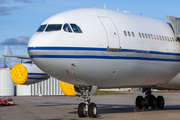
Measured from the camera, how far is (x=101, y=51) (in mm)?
14164

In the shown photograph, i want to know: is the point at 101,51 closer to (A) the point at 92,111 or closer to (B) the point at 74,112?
(A) the point at 92,111

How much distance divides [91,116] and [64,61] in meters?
3.35

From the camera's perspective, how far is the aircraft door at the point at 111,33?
1455cm

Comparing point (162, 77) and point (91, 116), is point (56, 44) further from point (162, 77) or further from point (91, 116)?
point (162, 77)

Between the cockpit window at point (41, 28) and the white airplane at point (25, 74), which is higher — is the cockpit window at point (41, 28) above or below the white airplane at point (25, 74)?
above

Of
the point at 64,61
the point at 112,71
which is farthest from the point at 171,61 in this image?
the point at 64,61

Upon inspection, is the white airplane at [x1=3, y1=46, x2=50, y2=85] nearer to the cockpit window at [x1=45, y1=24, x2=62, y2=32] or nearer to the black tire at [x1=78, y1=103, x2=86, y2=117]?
the black tire at [x1=78, y1=103, x2=86, y2=117]

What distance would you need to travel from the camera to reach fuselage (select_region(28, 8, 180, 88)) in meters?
13.6

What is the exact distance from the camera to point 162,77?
58.5 feet

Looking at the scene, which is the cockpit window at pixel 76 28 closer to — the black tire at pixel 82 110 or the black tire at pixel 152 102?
the black tire at pixel 82 110

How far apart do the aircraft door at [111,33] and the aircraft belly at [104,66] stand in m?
0.39

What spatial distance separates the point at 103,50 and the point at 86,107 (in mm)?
3250

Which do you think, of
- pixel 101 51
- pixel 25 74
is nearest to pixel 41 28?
pixel 101 51

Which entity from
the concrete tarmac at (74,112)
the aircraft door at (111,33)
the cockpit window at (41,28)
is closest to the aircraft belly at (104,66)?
the aircraft door at (111,33)
